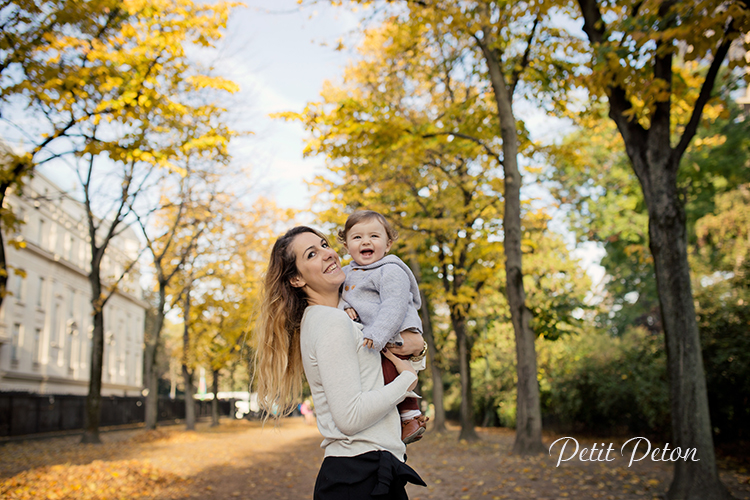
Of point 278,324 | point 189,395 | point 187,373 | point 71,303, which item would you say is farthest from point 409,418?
point 71,303

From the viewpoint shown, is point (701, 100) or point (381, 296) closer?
point (381, 296)

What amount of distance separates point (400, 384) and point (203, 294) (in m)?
24.5

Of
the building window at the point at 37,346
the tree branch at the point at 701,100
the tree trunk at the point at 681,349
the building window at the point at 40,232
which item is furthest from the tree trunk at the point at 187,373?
the tree branch at the point at 701,100

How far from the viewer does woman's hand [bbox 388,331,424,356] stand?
2.51 m

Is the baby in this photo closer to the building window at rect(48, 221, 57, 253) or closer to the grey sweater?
the grey sweater

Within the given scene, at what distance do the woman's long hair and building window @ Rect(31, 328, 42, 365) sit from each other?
39775mm

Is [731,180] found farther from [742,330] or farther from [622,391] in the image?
[742,330]

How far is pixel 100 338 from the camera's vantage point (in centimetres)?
1636

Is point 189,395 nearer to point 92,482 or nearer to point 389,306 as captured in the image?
point 92,482

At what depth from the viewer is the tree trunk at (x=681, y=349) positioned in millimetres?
6699

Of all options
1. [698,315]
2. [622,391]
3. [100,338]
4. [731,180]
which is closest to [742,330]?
[698,315]

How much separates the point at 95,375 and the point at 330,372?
1586cm

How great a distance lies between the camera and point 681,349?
276 inches

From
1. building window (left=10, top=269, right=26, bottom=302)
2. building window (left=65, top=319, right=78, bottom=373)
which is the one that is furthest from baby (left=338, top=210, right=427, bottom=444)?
building window (left=65, top=319, right=78, bottom=373)
